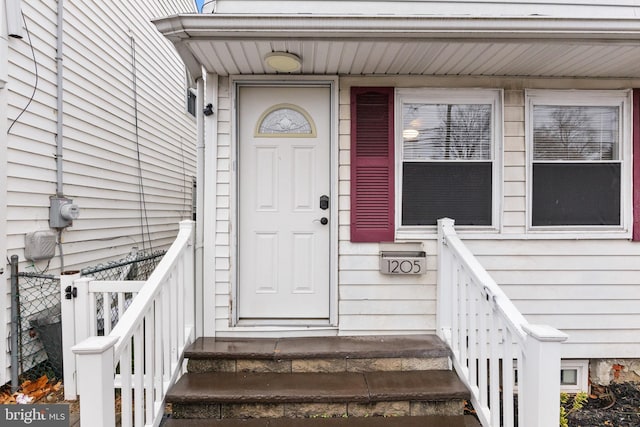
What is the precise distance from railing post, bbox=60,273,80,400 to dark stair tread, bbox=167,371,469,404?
35.3 inches

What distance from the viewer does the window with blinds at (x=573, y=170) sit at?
298cm

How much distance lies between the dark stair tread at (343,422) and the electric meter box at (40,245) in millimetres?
2013

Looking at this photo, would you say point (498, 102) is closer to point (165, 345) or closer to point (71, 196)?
point (165, 345)

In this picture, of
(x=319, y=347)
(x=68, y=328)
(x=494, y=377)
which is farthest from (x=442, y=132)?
(x=68, y=328)

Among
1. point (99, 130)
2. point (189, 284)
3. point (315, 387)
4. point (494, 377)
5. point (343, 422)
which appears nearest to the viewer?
point (494, 377)

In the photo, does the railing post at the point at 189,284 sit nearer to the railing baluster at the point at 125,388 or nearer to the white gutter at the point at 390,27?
the railing baluster at the point at 125,388

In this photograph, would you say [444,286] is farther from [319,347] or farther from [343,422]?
[343,422]

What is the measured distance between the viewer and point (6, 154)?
2936mm

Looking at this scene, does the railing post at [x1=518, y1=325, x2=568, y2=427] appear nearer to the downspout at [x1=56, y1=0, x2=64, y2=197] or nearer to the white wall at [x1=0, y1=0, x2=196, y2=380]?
the white wall at [x1=0, y1=0, x2=196, y2=380]

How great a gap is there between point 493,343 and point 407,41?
1.96 meters

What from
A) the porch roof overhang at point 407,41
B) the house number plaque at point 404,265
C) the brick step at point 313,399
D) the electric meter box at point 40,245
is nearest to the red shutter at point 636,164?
the porch roof overhang at point 407,41

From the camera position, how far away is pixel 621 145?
9.78ft

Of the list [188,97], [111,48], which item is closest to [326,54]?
[111,48]

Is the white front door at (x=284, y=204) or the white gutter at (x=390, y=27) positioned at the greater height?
the white gutter at (x=390, y=27)
